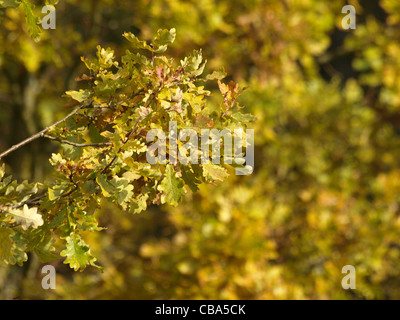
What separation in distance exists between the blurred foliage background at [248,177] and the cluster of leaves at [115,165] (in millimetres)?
1800

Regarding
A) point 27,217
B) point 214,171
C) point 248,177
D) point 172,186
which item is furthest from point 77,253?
point 248,177

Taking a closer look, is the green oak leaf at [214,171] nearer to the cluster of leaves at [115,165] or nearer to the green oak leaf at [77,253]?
the cluster of leaves at [115,165]

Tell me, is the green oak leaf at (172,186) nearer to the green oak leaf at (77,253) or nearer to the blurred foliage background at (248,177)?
the green oak leaf at (77,253)

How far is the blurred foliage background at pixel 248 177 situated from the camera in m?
3.58

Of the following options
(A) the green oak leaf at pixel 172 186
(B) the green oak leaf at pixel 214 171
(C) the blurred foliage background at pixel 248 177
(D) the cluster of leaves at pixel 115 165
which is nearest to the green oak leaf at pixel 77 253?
(D) the cluster of leaves at pixel 115 165

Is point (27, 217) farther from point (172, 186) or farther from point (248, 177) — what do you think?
point (248, 177)

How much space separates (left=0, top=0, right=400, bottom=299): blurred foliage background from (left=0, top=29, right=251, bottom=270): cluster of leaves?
5.91ft

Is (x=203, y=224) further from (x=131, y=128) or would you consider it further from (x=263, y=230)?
(x=131, y=128)

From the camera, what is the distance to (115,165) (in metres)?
1.40

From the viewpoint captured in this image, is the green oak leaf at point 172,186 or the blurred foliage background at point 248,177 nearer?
the green oak leaf at point 172,186

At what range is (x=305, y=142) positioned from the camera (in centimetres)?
551

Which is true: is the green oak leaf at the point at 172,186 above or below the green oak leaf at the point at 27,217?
above

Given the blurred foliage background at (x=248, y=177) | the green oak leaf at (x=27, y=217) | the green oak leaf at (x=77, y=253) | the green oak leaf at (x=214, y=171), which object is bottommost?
the green oak leaf at (x=77, y=253)

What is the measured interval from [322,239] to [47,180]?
3.01 m
